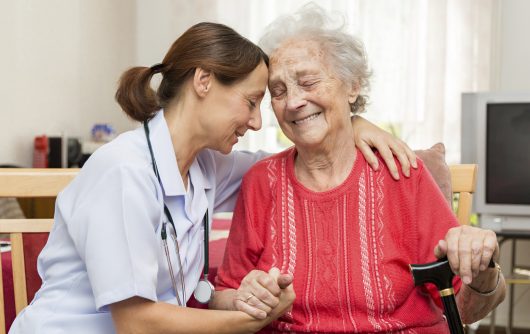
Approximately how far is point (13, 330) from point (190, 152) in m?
0.50

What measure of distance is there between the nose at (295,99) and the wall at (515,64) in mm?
3243

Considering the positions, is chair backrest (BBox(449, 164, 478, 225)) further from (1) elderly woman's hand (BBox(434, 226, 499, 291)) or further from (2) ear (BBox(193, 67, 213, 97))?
(2) ear (BBox(193, 67, 213, 97))

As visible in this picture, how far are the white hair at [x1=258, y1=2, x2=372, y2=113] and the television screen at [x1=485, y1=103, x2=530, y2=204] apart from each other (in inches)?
85.8

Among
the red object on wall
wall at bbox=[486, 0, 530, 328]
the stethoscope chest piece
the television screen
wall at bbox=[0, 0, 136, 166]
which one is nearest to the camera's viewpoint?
the stethoscope chest piece

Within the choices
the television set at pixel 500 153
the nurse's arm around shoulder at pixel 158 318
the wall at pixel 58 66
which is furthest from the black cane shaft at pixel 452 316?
the wall at pixel 58 66

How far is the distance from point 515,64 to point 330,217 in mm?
3337

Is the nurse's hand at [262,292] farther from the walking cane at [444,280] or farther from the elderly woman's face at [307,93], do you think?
the elderly woman's face at [307,93]

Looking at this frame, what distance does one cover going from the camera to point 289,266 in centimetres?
169

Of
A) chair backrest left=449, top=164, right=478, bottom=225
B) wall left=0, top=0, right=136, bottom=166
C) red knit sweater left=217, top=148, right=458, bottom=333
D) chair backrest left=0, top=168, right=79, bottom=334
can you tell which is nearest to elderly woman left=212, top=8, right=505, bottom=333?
red knit sweater left=217, top=148, right=458, bottom=333

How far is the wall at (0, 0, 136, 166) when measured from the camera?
3850mm

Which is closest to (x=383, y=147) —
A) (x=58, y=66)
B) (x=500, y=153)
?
(x=500, y=153)

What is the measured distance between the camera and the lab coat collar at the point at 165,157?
1.51 m

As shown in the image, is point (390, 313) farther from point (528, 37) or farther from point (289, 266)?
point (528, 37)

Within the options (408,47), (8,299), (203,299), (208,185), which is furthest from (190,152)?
(408,47)
